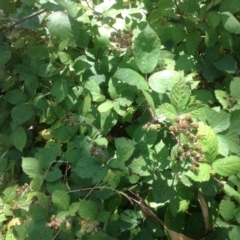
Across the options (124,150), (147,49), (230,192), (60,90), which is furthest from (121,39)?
(230,192)

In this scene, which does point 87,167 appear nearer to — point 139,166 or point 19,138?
point 139,166

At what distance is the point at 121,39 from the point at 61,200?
576 mm

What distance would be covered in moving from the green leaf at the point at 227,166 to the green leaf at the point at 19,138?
2.63 feet

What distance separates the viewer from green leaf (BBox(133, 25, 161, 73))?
1.17 m

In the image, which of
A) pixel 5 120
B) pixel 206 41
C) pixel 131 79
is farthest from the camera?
pixel 5 120

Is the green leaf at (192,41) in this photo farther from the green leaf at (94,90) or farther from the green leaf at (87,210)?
the green leaf at (87,210)

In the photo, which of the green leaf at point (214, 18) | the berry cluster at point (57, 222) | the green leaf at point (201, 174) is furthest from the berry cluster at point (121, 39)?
the berry cluster at point (57, 222)

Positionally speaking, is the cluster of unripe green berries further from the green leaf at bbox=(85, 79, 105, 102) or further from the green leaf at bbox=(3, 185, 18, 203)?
the green leaf at bbox=(3, 185, 18, 203)

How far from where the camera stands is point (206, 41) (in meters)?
1.40

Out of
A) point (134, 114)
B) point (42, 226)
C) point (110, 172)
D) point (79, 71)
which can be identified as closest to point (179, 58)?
point (134, 114)

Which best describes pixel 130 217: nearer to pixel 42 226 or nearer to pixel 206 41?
pixel 42 226

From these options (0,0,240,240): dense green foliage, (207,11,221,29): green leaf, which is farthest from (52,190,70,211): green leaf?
(207,11,221,29): green leaf

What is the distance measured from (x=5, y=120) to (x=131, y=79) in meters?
0.74

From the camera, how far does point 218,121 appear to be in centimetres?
113
